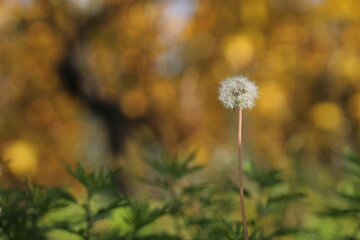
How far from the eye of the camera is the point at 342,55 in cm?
648

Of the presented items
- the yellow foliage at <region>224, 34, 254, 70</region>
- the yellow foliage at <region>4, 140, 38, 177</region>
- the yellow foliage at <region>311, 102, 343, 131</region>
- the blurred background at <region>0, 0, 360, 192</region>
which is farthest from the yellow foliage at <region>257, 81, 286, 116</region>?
the yellow foliage at <region>4, 140, 38, 177</region>

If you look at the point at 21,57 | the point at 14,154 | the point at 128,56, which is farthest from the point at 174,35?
the point at 14,154

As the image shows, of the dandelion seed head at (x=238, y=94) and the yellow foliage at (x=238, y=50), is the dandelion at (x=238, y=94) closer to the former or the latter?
the dandelion seed head at (x=238, y=94)

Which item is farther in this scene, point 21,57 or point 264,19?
point 21,57

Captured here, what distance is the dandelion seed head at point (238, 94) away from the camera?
1070mm

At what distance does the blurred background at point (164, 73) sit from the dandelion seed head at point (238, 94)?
5050 millimetres

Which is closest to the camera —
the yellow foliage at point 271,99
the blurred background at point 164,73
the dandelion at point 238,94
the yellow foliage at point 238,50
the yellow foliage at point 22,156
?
the dandelion at point 238,94

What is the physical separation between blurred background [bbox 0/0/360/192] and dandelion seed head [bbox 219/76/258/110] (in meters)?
5.05

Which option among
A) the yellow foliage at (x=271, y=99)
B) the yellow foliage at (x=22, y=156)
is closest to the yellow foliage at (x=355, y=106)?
the yellow foliage at (x=271, y=99)

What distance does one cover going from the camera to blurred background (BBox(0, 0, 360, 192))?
6574 mm

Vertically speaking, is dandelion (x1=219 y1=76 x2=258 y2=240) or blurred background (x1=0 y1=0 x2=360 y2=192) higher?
blurred background (x1=0 y1=0 x2=360 y2=192)

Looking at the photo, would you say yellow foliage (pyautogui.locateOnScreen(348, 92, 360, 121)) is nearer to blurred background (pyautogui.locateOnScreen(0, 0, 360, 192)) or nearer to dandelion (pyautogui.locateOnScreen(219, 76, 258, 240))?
blurred background (pyautogui.locateOnScreen(0, 0, 360, 192))

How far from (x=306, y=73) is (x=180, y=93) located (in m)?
1.63

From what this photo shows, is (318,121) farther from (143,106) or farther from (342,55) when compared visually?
(143,106)
